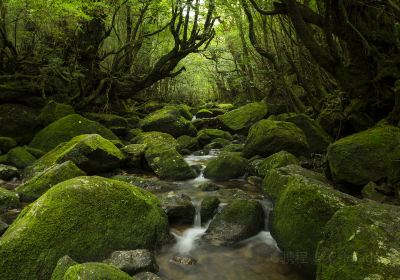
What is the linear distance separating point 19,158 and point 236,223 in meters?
7.32

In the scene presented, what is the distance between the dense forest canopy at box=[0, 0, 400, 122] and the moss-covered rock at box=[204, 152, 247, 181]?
3.22 meters

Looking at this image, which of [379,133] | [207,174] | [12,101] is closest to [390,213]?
[379,133]

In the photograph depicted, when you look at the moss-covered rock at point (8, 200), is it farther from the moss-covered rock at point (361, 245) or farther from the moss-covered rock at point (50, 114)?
the moss-covered rock at point (50, 114)

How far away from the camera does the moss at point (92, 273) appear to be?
3299mm

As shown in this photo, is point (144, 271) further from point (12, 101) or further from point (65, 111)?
point (12, 101)

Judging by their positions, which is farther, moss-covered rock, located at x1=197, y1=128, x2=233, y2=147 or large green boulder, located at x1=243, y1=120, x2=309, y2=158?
moss-covered rock, located at x1=197, y1=128, x2=233, y2=147

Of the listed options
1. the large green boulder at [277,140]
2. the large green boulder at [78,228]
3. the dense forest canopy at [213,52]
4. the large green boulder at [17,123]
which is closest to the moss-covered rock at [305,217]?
the large green boulder at [78,228]

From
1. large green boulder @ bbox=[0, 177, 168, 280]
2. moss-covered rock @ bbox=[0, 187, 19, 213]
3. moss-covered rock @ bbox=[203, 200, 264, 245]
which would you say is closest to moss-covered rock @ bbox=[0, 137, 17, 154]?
moss-covered rock @ bbox=[0, 187, 19, 213]

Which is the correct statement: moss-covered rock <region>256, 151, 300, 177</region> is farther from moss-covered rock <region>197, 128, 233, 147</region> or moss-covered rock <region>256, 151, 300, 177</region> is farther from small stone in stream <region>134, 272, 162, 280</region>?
moss-covered rock <region>197, 128, 233, 147</region>

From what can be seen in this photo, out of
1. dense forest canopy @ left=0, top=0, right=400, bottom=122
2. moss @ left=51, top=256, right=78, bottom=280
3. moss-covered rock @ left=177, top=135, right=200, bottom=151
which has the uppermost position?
dense forest canopy @ left=0, top=0, right=400, bottom=122

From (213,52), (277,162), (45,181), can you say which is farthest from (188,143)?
(45,181)

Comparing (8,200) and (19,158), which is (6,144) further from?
(8,200)

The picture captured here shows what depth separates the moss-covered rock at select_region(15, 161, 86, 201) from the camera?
23.1ft

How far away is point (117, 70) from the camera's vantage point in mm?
16547
